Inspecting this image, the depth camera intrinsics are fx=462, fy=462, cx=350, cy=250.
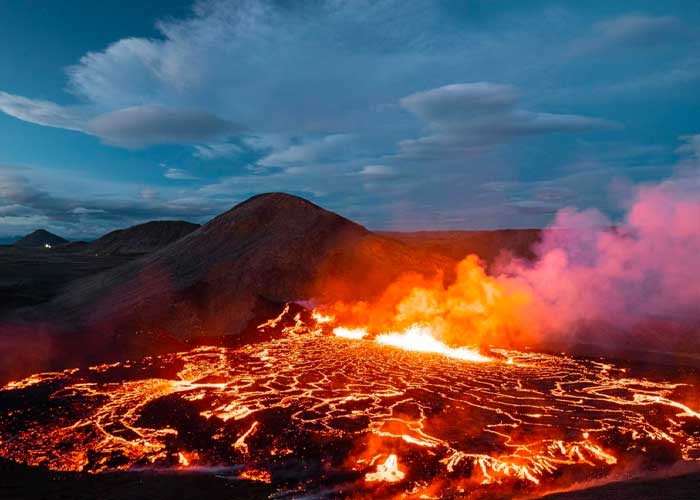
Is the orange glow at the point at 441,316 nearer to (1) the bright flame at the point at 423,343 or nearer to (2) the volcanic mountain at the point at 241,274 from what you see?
(1) the bright flame at the point at 423,343

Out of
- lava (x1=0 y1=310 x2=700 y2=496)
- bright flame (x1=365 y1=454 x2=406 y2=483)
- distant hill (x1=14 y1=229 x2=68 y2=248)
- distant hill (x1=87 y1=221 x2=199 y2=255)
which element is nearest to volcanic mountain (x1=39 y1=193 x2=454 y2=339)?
lava (x1=0 y1=310 x2=700 y2=496)

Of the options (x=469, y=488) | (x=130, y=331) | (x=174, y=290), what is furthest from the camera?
(x=174, y=290)

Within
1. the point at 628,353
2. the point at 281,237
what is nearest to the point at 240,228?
the point at 281,237

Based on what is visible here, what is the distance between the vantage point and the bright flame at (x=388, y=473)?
10211 millimetres

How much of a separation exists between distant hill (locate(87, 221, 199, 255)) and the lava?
8936cm

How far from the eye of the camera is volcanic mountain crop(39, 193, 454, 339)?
28.4 metres

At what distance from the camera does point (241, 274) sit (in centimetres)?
3241

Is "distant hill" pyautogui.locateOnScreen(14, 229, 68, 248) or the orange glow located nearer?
the orange glow

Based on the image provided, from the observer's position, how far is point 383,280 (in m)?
33.3

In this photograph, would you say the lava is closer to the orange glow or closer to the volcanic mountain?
the orange glow

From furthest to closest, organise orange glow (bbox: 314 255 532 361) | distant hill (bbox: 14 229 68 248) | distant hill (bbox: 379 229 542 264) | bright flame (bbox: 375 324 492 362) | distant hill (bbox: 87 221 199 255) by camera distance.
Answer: distant hill (bbox: 14 229 68 248) < distant hill (bbox: 87 221 199 255) < distant hill (bbox: 379 229 542 264) < orange glow (bbox: 314 255 532 361) < bright flame (bbox: 375 324 492 362)

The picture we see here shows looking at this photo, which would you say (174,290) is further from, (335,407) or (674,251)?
(674,251)

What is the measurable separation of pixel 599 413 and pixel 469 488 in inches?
273

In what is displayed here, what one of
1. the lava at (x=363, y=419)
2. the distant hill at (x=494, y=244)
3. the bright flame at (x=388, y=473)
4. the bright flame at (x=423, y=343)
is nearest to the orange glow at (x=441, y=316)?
the bright flame at (x=423, y=343)
